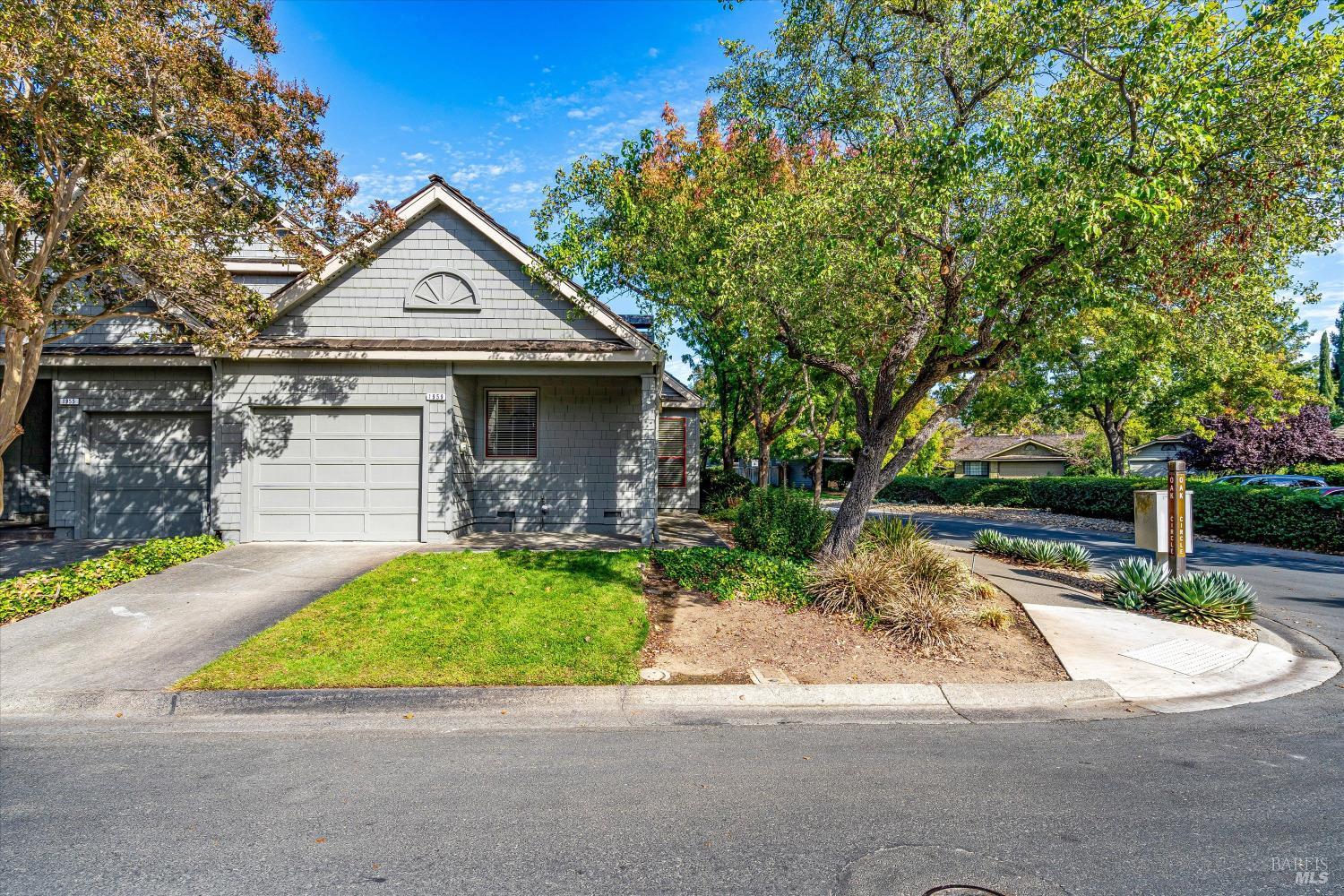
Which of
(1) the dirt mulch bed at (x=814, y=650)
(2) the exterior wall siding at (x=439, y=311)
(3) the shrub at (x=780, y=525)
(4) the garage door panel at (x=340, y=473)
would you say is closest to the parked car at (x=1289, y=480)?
(3) the shrub at (x=780, y=525)

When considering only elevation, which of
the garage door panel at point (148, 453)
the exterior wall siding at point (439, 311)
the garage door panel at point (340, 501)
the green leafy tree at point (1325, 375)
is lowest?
the garage door panel at point (340, 501)

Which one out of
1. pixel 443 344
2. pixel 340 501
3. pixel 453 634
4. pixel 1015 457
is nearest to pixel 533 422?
A: pixel 443 344

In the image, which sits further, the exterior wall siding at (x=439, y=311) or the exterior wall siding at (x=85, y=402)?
the exterior wall siding at (x=439, y=311)

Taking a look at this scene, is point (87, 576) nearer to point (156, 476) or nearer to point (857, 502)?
point (156, 476)

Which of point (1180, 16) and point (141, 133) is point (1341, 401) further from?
point (141, 133)

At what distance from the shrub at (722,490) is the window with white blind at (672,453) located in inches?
31.2

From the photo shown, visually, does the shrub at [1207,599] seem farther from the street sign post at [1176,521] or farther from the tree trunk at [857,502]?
the tree trunk at [857,502]

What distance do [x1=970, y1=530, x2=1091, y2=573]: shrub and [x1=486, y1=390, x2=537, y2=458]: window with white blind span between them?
9.24 metres

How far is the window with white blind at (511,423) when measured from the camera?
1344cm

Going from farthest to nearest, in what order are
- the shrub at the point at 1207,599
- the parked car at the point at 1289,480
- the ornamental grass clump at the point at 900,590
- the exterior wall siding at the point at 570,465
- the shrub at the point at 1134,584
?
the parked car at the point at 1289,480, the exterior wall siding at the point at 570,465, the shrub at the point at 1134,584, the shrub at the point at 1207,599, the ornamental grass clump at the point at 900,590

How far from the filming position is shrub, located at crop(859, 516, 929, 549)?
9.55 meters

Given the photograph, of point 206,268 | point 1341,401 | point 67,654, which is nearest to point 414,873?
point 67,654

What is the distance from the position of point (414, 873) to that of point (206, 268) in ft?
30.1

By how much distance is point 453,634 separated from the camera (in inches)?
267
